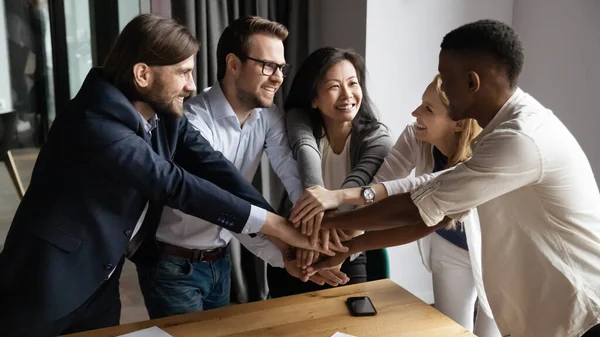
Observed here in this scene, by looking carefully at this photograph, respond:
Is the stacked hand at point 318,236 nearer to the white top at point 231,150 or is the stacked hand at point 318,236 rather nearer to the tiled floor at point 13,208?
the white top at point 231,150

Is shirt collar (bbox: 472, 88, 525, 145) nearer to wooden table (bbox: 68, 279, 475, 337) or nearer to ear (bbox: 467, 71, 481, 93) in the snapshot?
ear (bbox: 467, 71, 481, 93)

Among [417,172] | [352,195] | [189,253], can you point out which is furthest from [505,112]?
[189,253]

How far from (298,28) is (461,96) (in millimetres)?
2050

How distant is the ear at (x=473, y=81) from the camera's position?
1422 mm

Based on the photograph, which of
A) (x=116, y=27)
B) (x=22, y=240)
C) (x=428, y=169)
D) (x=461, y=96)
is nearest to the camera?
(x=461, y=96)

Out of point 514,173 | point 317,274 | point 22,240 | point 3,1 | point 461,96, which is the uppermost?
point 3,1

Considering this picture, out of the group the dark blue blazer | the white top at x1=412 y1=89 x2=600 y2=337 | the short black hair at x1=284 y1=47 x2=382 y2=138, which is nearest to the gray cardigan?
the short black hair at x1=284 y1=47 x2=382 y2=138

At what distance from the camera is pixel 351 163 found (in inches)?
87.0

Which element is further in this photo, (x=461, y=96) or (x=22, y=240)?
(x=22, y=240)

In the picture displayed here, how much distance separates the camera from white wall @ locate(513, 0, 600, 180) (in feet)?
9.59

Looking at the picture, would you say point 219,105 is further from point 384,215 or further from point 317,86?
point 384,215

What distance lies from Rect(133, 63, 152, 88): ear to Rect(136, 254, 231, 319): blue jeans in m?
0.63

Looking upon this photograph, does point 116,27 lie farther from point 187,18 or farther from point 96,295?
point 96,295

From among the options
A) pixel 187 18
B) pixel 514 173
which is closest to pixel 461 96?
pixel 514 173
